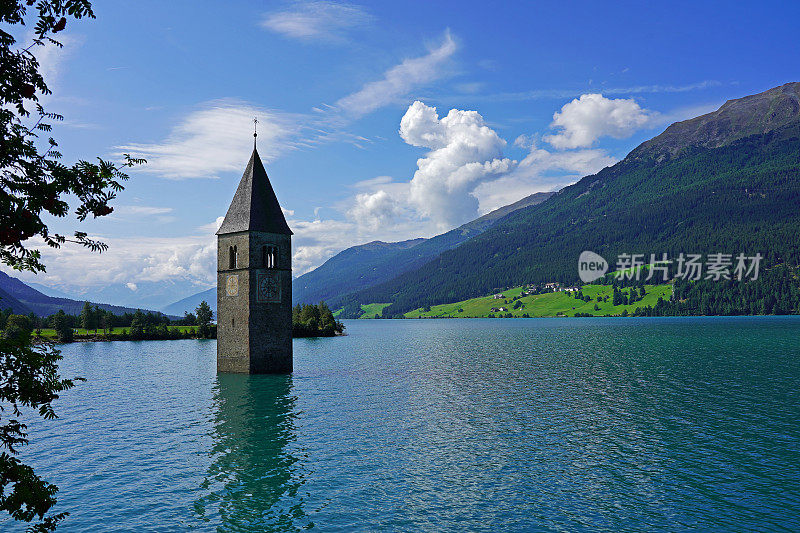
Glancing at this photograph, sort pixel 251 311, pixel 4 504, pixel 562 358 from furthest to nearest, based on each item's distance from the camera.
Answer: pixel 562 358 < pixel 251 311 < pixel 4 504

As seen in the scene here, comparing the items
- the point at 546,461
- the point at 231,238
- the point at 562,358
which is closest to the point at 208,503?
the point at 546,461

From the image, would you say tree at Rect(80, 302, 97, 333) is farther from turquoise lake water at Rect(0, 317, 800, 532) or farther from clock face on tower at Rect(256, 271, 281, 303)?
clock face on tower at Rect(256, 271, 281, 303)

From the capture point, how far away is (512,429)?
1399 inches

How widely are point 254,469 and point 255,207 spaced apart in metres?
42.1

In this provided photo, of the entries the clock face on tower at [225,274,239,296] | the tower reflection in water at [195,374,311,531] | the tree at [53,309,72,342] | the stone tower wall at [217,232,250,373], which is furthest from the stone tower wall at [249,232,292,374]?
the tree at [53,309,72,342]

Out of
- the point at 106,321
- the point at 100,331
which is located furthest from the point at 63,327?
the point at 100,331

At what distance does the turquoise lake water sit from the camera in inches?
847

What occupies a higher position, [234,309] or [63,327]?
[234,309]

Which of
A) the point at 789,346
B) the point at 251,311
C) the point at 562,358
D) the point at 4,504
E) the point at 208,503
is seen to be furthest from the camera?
the point at 789,346

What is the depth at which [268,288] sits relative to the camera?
2454 inches

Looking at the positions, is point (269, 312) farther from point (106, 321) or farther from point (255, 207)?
point (106, 321)

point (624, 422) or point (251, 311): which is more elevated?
point (251, 311)

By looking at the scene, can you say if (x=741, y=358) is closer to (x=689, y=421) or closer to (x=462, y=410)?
(x=689, y=421)

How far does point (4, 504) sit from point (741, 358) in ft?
300
